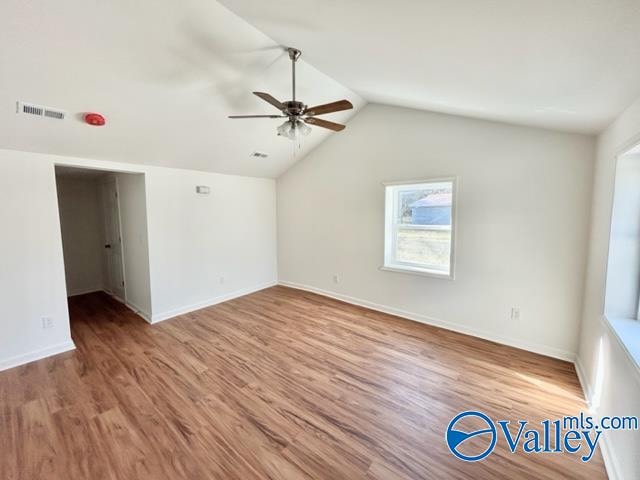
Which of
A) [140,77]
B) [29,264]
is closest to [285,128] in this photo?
[140,77]

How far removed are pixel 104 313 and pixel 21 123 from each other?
2.80 metres

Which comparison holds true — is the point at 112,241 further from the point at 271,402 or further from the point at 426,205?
the point at 426,205

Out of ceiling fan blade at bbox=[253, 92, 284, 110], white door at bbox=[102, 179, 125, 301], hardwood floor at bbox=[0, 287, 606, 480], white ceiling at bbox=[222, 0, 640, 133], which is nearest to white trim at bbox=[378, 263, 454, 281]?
hardwood floor at bbox=[0, 287, 606, 480]

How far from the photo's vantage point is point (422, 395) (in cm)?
224

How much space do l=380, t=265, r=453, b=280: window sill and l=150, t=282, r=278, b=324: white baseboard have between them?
97.2 inches

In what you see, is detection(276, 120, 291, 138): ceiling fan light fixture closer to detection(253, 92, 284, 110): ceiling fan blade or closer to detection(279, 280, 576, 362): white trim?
detection(253, 92, 284, 110): ceiling fan blade

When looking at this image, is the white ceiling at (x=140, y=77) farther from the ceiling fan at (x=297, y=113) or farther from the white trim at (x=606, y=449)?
the white trim at (x=606, y=449)

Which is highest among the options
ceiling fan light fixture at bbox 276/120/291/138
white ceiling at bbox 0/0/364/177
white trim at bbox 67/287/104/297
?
white ceiling at bbox 0/0/364/177

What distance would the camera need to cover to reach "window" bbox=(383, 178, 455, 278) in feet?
11.4

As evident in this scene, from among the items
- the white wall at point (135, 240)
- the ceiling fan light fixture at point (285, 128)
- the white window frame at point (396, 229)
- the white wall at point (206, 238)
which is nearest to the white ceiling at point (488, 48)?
the ceiling fan light fixture at point (285, 128)

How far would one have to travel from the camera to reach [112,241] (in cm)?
471

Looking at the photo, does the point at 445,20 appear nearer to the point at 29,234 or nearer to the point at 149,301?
the point at 29,234

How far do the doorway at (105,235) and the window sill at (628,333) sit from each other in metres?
4.64

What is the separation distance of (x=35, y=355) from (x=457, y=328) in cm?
474
